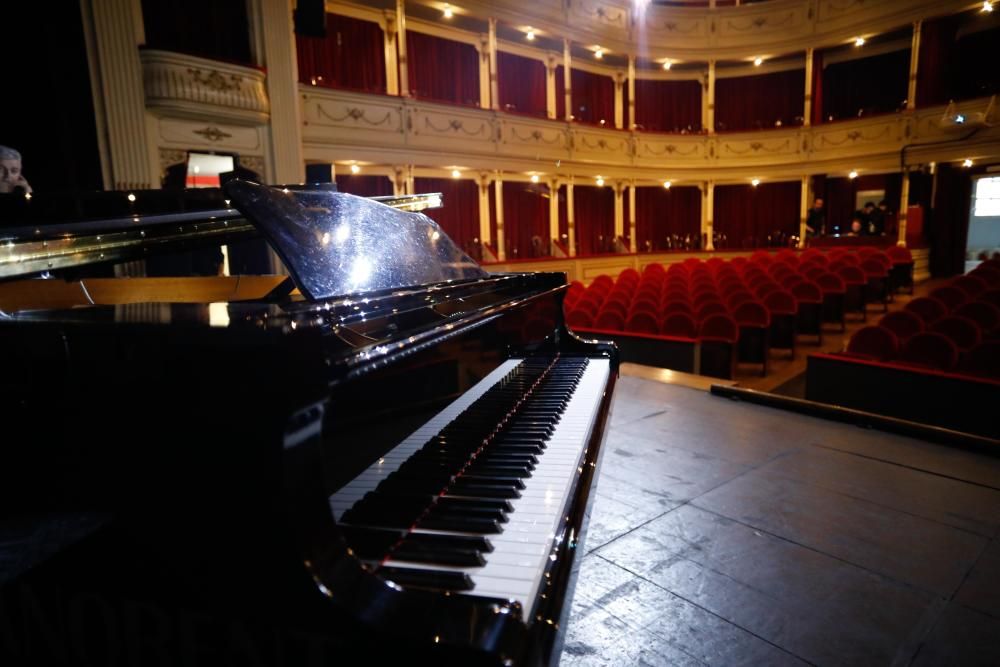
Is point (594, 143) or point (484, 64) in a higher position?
point (484, 64)

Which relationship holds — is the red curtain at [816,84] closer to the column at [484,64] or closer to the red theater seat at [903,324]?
the column at [484,64]

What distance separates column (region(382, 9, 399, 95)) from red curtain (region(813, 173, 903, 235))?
31.1ft

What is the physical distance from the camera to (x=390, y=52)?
917 centimetres

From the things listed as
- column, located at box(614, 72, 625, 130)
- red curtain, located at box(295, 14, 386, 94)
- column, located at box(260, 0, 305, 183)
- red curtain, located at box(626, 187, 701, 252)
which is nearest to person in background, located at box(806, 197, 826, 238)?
red curtain, located at box(626, 187, 701, 252)

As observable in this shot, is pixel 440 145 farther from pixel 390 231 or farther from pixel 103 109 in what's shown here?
pixel 390 231

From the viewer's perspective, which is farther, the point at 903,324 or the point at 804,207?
the point at 804,207

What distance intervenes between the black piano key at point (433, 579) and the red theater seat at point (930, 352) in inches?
123

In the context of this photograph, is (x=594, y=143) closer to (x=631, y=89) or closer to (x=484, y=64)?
(x=631, y=89)

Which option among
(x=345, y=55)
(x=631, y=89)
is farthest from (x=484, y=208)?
(x=631, y=89)

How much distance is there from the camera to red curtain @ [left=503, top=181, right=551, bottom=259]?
11.3 m

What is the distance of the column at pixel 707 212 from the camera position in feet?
40.9

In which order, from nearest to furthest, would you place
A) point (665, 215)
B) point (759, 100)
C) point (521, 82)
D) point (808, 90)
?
point (521, 82) < point (808, 90) < point (759, 100) < point (665, 215)

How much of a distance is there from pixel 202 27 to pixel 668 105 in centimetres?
1019

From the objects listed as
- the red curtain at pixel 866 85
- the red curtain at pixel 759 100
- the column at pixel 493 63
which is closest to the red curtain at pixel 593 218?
the red curtain at pixel 759 100
